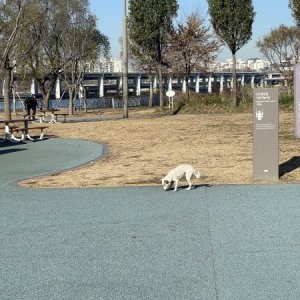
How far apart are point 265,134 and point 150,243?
4.07 meters

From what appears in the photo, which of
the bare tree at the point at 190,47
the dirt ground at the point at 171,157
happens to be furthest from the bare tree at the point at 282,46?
the dirt ground at the point at 171,157

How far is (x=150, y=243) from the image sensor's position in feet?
17.0

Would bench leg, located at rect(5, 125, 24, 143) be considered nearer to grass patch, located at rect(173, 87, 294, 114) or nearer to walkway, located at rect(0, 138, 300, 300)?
walkway, located at rect(0, 138, 300, 300)

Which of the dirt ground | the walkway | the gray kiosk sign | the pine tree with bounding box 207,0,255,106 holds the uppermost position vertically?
the pine tree with bounding box 207,0,255,106

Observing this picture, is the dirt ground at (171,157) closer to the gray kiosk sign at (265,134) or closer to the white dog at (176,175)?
the gray kiosk sign at (265,134)

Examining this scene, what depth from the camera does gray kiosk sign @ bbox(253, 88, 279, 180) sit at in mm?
8438

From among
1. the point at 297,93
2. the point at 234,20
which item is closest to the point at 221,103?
the point at 234,20

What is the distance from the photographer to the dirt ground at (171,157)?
9.02 metres

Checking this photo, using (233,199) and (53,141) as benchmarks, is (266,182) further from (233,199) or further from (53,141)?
(53,141)

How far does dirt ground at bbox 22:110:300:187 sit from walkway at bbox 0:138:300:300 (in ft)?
2.93

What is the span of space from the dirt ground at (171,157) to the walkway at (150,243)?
89cm

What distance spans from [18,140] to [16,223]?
11915 millimetres

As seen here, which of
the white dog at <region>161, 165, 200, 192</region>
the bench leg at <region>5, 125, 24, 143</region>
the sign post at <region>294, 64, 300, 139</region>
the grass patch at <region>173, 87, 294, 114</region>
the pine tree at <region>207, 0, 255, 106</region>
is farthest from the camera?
the pine tree at <region>207, 0, 255, 106</region>

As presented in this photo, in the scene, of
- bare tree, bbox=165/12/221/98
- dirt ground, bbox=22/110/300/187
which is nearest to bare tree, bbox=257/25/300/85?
bare tree, bbox=165/12/221/98
